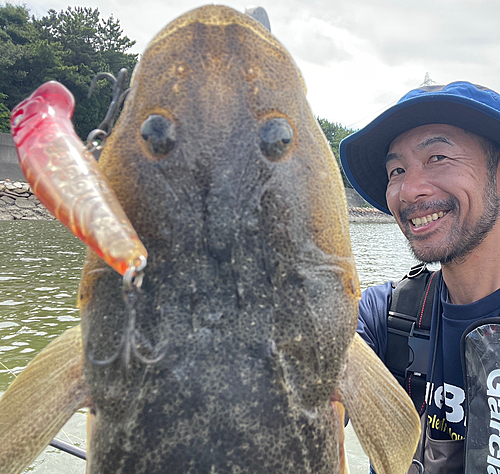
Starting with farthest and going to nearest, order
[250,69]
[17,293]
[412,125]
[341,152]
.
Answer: [17,293] → [341,152] → [412,125] → [250,69]

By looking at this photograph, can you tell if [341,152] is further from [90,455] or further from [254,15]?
[90,455]

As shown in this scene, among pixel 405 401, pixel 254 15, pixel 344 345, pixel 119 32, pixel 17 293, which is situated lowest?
pixel 17 293

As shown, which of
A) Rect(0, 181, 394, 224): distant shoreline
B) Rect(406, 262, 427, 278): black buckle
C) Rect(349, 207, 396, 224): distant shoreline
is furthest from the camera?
Rect(349, 207, 396, 224): distant shoreline

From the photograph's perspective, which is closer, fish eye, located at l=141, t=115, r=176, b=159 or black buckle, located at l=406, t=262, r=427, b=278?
fish eye, located at l=141, t=115, r=176, b=159

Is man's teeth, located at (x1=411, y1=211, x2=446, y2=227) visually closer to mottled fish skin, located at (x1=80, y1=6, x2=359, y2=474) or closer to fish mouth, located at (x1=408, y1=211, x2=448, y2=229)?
fish mouth, located at (x1=408, y1=211, x2=448, y2=229)

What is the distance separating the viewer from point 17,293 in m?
10.9

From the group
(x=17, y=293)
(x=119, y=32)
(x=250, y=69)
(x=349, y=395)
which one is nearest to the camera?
(x=250, y=69)

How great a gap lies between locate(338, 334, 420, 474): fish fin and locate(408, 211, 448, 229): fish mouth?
145 centimetres

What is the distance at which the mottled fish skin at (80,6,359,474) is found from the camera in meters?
1.32

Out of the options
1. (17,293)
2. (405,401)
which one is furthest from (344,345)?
(17,293)

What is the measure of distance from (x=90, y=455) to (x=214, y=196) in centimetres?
99

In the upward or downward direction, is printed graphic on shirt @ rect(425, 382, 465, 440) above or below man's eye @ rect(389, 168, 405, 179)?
below

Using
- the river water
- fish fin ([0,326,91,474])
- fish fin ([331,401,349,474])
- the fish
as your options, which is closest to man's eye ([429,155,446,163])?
the fish

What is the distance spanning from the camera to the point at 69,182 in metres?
1.07
